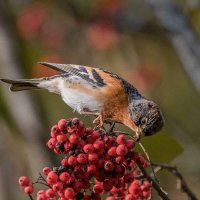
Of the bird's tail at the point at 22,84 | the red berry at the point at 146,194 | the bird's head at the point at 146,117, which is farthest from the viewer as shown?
the bird's tail at the point at 22,84

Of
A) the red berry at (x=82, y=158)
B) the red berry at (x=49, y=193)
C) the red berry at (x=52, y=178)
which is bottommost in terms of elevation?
the red berry at (x=49, y=193)

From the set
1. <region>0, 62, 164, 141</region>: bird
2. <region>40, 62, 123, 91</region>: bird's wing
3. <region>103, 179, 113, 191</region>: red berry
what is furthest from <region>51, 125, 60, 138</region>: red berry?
<region>40, 62, 123, 91</region>: bird's wing

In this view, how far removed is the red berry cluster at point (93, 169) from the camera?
167 inches

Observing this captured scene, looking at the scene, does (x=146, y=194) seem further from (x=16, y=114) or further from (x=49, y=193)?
(x=16, y=114)

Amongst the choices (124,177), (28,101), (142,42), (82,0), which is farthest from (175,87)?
(124,177)

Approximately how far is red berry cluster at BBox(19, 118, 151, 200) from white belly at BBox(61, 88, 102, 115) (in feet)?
7.25

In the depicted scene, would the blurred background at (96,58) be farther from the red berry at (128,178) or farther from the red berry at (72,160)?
the red berry at (72,160)

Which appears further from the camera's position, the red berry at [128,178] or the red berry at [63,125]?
the red berry at [63,125]

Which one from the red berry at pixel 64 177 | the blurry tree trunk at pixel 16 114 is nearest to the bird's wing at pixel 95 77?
the blurry tree trunk at pixel 16 114

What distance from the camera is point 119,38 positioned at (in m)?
11.8

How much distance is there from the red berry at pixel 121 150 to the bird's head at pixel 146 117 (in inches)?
59.9

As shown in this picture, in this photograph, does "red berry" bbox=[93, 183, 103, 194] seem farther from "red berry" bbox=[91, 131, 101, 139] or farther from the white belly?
the white belly

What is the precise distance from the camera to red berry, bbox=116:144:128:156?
4.21 meters

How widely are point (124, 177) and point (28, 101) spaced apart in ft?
18.6
